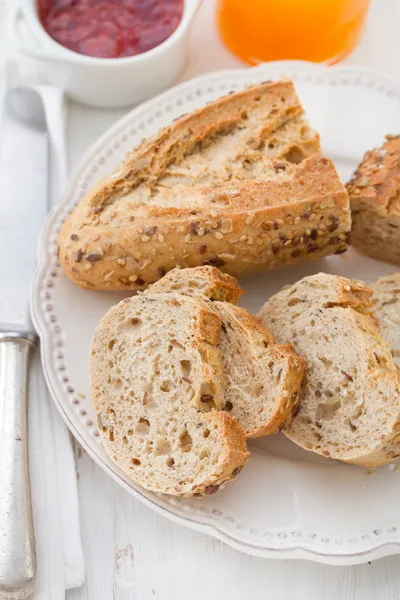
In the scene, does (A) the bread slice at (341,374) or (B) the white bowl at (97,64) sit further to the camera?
(B) the white bowl at (97,64)

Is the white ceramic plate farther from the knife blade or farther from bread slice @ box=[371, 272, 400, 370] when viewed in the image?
bread slice @ box=[371, 272, 400, 370]

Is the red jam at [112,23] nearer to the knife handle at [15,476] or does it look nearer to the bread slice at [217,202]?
the bread slice at [217,202]

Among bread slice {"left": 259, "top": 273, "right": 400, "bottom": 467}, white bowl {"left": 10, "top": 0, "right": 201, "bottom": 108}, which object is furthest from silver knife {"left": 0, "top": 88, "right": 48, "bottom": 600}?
bread slice {"left": 259, "top": 273, "right": 400, "bottom": 467}

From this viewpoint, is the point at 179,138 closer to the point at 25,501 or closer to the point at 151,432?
the point at 151,432

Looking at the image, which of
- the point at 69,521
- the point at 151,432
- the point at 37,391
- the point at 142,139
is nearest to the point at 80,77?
the point at 142,139

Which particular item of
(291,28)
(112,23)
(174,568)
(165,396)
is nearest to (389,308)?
(165,396)

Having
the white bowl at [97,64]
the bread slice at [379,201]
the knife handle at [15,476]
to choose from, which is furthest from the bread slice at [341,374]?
the white bowl at [97,64]
